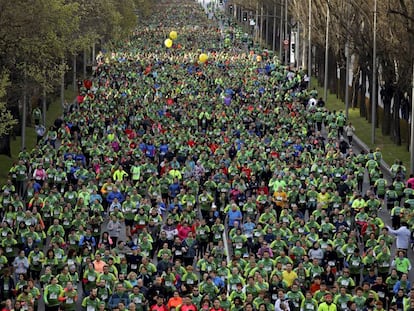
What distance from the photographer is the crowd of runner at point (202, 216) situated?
71.9 feet

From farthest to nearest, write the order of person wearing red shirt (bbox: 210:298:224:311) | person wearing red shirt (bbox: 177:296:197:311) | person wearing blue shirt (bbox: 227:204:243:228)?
person wearing blue shirt (bbox: 227:204:243:228) → person wearing red shirt (bbox: 177:296:197:311) → person wearing red shirt (bbox: 210:298:224:311)

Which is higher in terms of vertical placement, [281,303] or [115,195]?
[281,303]

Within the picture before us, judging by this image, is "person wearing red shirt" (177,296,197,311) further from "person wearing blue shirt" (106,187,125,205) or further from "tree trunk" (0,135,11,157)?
"tree trunk" (0,135,11,157)

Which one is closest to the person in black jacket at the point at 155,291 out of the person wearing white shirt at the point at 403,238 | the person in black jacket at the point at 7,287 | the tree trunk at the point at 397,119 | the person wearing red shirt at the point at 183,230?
the person in black jacket at the point at 7,287

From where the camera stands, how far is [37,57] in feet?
140

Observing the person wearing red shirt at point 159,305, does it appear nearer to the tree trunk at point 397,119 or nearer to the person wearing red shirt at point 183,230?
the person wearing red shirt at point 183,230

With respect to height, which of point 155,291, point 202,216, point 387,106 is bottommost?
point 387,106

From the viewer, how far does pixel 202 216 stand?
30.1 metres

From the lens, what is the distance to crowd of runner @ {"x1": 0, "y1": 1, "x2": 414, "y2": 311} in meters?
21.9

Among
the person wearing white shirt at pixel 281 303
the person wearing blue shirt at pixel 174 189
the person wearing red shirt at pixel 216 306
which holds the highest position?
the person wearing red shirt at pixel 216 306

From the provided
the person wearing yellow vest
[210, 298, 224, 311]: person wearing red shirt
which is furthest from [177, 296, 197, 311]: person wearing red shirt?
the person wearing yellow vest

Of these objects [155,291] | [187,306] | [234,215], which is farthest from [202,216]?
[187,306]

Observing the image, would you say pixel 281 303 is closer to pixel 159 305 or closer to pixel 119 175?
pixel 159 305

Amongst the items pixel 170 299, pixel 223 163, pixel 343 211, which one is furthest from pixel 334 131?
pixel 170 299
